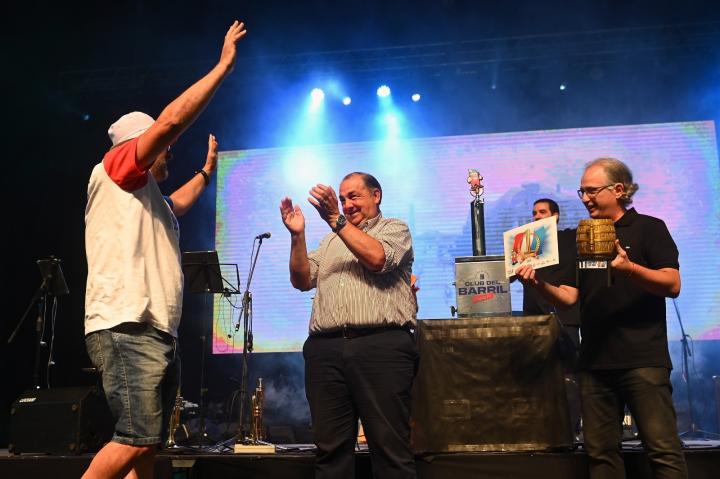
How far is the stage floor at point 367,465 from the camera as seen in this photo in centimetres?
327

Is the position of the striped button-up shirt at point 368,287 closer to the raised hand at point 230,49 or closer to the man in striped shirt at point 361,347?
the man in striped shirt at point 361,347

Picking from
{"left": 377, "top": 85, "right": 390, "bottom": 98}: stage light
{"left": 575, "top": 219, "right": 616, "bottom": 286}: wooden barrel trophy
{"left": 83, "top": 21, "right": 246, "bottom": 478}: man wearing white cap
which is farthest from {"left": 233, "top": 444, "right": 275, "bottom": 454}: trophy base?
{"left": 377, "top": 85, "right": 390, "bottom": 98}: stage light

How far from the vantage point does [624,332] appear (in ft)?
9.39

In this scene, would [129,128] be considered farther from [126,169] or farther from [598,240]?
[598,240]

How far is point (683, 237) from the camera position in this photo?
6.80m

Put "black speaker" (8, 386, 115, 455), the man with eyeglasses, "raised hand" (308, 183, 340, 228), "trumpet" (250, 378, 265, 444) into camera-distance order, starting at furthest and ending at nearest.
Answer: "trumpet" (250, 378, 265, 444) < "black speaker" (8, 386, 115, 455) < "raised hand" (308, 183, 340, 228) < the man with eyeglasses

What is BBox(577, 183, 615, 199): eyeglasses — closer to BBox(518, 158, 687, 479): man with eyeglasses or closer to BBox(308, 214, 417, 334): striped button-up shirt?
BBox(518, 158, 687, 479): man with eyeglasses

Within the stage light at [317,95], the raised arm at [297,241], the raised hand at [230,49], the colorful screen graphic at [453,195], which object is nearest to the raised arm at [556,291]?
the raised arm at [297,241]

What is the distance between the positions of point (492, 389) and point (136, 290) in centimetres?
195

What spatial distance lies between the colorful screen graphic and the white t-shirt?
4693 millimetres

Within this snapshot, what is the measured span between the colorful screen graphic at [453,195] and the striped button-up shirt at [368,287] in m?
3.99

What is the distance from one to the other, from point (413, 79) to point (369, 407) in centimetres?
576

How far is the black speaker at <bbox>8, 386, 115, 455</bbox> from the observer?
4.46 meters

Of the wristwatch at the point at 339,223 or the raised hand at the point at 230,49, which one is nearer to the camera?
the raised hand at the point at 230,49
